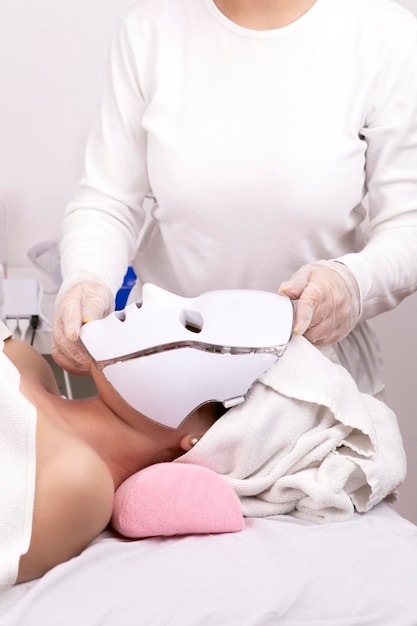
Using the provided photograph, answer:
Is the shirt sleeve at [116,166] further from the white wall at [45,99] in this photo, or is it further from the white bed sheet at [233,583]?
the white wall at [45,99]

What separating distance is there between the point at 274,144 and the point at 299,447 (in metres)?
0.50

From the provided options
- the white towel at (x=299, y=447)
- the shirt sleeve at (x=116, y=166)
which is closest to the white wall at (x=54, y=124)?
the shirt sleeve at (x=116, y=166)

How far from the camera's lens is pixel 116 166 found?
5.11 ft

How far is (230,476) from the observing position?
1.21 meters

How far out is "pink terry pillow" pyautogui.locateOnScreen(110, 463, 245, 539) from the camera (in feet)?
3.68

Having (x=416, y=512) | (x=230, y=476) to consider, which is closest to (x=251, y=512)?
(x=230, y=476)

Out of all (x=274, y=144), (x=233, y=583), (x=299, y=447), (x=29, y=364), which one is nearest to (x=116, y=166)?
(x=274, y=144)

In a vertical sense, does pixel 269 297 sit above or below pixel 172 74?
below

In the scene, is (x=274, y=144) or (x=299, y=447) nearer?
(x=299, y=447)

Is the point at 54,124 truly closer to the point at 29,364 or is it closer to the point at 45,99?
the point at 45,99

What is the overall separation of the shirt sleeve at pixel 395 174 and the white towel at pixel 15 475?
1.89 feet

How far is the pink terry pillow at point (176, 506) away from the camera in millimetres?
1121

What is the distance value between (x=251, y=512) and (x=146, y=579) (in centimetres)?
23

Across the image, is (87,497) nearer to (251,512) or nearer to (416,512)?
(251,512)
